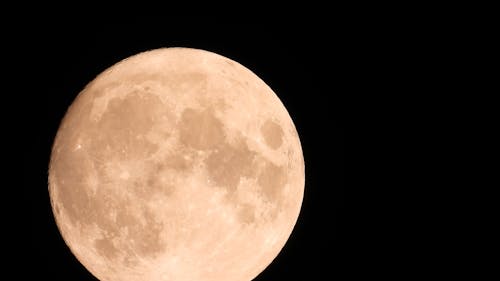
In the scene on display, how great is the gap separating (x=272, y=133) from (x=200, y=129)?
0.70 metres

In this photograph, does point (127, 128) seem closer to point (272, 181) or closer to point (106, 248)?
point (106, 248)

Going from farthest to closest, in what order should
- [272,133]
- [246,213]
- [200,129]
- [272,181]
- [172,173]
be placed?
[272,133] < [272,181] < [246,213] < [200,129] < [172,173]

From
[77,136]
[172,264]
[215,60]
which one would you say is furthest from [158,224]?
[215,60]

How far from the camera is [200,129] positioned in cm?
411

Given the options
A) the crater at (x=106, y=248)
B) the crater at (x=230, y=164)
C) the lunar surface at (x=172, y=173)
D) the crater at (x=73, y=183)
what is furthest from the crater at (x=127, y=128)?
the crater at (x=106, y=248)

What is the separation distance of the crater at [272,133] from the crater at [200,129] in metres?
0.44

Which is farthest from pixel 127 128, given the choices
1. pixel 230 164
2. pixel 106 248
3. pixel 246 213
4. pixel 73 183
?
pixel 246 213

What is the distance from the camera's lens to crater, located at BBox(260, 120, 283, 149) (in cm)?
446

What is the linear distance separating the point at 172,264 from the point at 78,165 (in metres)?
1.06

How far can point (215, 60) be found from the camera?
471cm

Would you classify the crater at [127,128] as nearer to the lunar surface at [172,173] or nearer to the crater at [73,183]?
the lunar surface at [172,173]

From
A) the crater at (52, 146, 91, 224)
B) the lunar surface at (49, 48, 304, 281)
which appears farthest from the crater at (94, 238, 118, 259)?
the crater at (52, 146, 91, 224)

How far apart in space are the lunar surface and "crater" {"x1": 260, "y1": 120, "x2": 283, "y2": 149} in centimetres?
1

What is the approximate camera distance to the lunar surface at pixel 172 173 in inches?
159
